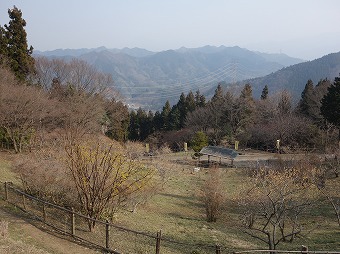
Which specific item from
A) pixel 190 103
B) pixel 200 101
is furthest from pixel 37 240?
pixel 200 101

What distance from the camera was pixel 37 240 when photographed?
381 inches

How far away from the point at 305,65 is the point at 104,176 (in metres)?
136

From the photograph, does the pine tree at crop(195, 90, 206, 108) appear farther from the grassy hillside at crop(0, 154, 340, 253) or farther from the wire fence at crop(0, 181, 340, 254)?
the wire fence at crop(0, 181, 340, 254)

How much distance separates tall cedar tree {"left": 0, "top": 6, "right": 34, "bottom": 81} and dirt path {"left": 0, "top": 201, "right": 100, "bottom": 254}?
17.7 meters

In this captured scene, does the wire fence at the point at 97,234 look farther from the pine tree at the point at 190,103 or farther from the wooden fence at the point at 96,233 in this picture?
the pine tree at the point at 190,103

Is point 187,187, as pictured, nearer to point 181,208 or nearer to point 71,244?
point 181,208

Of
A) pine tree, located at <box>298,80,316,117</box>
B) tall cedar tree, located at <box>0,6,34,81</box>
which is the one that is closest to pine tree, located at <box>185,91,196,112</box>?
pine tree, located at <box>298,80,316,117</box>

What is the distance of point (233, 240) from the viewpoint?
13062 millimetres

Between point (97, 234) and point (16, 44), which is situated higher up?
point (16, 44)

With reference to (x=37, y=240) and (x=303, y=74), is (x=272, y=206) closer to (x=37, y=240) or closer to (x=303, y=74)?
(x=37, y=240)

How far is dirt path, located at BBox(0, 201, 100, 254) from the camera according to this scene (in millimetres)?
9172

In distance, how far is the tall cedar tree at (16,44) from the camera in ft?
83.0

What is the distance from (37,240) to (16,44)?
815 inches

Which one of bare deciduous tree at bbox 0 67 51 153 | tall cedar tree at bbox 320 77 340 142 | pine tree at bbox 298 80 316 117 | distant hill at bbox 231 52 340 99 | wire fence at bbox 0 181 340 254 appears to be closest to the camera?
wire fence at bbox 0 181 340 254
